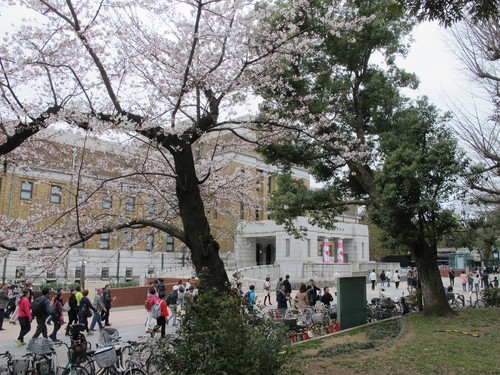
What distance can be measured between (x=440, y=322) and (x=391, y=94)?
8.35m

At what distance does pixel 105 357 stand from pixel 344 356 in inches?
194

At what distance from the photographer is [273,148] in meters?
16.0

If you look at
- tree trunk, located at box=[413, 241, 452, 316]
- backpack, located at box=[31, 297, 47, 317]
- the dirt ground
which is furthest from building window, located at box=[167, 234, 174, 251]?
the dirt ground

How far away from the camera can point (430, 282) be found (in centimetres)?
1531

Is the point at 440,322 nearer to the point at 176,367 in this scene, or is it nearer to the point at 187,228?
the point at 187,228

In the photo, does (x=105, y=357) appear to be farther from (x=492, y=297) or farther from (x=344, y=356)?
(x=492, y=297)

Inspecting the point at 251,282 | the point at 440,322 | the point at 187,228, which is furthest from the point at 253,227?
the point at 187,228

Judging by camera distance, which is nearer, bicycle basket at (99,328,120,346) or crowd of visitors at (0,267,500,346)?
bicycle basket at (99,328,120,346)

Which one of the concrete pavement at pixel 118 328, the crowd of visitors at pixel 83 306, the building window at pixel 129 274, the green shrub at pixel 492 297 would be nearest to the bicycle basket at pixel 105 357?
the crowd of visitors at pixel 83 306

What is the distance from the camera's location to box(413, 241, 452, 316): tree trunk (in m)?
15.0

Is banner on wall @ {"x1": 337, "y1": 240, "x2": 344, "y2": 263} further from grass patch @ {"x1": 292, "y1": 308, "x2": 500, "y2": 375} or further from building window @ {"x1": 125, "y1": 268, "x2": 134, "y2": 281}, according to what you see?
grass patch @ {"x1": 292, "y1": 308, "x2": 500, "y2": 375}

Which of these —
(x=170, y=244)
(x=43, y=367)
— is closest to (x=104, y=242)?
(x=170, y=244)

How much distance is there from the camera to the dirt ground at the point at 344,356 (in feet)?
26.2

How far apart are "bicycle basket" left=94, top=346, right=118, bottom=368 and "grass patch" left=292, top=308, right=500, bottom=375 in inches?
170
